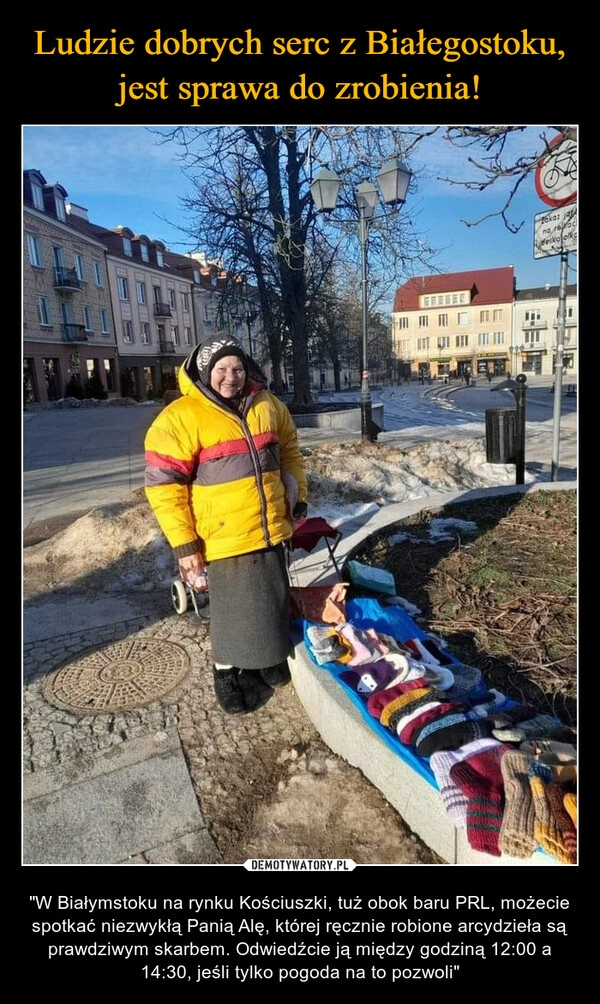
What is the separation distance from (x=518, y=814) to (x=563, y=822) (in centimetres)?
12

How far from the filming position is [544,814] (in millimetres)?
1616

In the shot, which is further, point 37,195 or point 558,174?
point 37,195

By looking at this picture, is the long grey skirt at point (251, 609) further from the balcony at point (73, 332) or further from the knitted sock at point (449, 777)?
the balcony at point (73, 332)

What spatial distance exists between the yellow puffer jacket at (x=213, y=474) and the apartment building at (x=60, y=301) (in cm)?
3129

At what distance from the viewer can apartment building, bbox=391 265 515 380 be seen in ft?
205

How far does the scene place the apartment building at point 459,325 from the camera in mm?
62344

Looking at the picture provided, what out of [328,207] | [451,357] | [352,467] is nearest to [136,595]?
[352,467]

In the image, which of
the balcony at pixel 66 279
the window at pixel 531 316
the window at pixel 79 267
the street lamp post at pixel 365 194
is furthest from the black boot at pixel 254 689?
the window at pixel 531 316

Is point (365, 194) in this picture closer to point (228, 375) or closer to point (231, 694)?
point (228, 375)

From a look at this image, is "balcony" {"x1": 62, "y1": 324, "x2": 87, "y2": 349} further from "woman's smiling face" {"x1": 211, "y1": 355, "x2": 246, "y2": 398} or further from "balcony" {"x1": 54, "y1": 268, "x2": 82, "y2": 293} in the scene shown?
"woman's smiling face" {"x1": 211, "y1": 355, "x2": 246, "y2": 398}

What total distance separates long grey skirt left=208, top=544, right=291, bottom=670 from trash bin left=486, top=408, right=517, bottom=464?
462 centimetres

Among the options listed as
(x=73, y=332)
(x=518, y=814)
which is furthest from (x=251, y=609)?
(x=73, y=332)

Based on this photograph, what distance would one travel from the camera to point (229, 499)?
8.27 feet

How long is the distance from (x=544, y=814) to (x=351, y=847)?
2.37 feet
